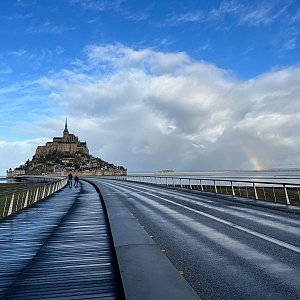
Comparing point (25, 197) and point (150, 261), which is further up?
point (25, 197)

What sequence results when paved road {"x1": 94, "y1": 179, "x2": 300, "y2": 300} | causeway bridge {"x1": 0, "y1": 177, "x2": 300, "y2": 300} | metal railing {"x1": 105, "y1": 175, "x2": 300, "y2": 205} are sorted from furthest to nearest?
metal railing {"x1": 105, "y1": 175, "x2": 300, "y2": 205} < paved road {"x1": 94, "y1": 179, "x2": 300, "y2": 300} < causeway bridge {"x1": 0, "y1": 177, "x2": 300, "y2": 300}

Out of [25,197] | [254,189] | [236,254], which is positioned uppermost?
[25,197]

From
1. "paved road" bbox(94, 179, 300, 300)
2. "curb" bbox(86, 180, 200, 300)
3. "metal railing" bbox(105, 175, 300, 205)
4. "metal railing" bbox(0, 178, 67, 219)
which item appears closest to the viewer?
"curb" bbox(86, 180, 200, 300)

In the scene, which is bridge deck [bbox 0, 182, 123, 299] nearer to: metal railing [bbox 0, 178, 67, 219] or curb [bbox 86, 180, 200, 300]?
curb [bbox 86, 180, 200, 300]

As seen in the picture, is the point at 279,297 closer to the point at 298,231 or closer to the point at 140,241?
the point at 140,241

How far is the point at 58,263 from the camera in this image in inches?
262

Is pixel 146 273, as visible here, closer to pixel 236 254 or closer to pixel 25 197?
pixel 236 254

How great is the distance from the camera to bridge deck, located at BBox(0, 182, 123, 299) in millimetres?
4980

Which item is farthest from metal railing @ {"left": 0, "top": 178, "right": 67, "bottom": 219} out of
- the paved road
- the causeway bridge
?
the paved road

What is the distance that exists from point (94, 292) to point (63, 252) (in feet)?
9.81

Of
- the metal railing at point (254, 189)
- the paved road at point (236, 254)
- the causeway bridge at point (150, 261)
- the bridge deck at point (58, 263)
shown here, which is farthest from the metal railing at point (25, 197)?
the metal railing at point (254, 189)

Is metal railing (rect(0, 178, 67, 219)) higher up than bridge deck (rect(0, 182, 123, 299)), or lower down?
higher up

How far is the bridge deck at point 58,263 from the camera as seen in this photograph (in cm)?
498

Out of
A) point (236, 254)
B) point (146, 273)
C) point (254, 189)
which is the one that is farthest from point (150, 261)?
point (254, 189)
